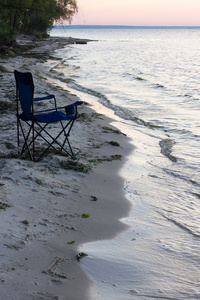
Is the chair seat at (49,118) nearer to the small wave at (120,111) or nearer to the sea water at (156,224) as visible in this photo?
the sea water at (156,224)

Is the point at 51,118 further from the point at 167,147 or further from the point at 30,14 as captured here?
the point at 30,14

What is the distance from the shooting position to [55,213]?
3.79 metres

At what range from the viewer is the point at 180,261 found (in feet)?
10.4

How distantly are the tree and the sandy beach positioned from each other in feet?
9.18

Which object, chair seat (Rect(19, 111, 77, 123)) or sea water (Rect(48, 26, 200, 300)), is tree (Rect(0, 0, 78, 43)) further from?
sea water (Rect(48, 26, 200, 300))

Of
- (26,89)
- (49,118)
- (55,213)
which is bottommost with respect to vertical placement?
(55,213)

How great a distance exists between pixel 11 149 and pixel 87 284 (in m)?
3.35

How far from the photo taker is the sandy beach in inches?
105

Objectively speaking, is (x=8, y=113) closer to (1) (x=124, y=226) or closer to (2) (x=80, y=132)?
(2) (x=80, y=132)

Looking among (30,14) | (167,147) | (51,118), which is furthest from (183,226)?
(30,14)

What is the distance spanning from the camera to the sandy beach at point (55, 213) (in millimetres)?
2670

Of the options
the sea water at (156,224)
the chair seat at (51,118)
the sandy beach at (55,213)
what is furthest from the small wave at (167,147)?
the chair seat at (51,118)

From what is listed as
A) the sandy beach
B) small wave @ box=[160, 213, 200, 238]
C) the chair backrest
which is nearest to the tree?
the chair backrest

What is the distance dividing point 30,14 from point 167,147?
418cm
